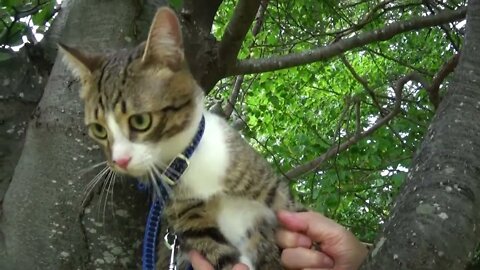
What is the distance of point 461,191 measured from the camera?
3.27ft

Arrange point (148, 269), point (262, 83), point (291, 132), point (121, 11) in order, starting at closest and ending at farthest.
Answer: point (148, 269)
point (121, 11)
point (262, 83)
point (291, 132)

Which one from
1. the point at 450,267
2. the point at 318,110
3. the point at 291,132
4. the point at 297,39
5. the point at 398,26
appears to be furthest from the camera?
the point at 318,110

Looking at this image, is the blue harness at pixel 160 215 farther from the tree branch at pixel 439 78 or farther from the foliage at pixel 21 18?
the tree branch at pixel 439 78

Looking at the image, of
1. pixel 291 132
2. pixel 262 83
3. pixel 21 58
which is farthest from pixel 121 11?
pixel 291 132

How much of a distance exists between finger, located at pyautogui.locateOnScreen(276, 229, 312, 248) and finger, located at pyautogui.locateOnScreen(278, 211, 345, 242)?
2 cm

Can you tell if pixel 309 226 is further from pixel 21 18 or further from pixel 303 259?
pixel 21 18

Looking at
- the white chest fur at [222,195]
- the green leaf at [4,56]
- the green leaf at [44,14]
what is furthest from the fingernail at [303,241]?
the green leaf at [44,14]

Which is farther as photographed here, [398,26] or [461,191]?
[398,26]

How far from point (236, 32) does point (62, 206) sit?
849 mm

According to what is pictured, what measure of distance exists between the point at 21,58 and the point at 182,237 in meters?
0.75

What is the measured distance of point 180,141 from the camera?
1.47 metres

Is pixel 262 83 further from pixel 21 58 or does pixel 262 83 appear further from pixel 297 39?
pixel 21 58

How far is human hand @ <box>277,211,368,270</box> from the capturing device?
1.50 m

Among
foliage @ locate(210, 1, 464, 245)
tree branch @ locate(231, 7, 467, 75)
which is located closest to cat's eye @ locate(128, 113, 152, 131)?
tree branch @ locate(231, 7, 467, 75)
